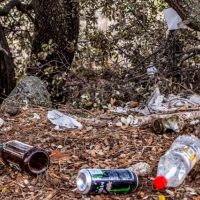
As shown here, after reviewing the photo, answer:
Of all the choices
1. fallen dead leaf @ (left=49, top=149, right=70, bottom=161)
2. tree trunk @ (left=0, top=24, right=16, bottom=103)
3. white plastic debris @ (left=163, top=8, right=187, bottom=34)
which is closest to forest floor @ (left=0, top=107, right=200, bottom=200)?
fallen dead leaf @ (left=49, top=149, right=70, bottom=161)

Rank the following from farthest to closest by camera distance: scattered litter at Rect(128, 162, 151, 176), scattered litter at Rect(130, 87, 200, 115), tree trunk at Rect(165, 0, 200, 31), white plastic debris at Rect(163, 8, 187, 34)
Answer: white plastic debris at Rect(163, 8, 187, 34)
scattered litter at Rect(130, 87, 200, 115)
tree trunk at Rect(165, 0, 200, 31)
scattered litter at Rect(128, 162, 151, 176)

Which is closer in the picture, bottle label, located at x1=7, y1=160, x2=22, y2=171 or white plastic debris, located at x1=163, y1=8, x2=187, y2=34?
bottle label, located at x1=7, y1=160, x2=22, y2=171

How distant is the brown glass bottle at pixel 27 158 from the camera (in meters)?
2.07

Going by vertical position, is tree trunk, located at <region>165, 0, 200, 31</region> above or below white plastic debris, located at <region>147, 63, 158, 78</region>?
above

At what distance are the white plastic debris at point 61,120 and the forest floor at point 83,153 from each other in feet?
0.12

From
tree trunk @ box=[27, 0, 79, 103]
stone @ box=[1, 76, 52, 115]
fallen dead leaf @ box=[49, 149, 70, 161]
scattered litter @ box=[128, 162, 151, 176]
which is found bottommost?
fallen dead leaf @ box=[49, 149, 70, 161]

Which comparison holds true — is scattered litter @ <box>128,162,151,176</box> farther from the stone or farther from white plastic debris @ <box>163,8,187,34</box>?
white plastic debris @ <box>163,8,187,34</box>

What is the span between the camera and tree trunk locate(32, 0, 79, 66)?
469 cm

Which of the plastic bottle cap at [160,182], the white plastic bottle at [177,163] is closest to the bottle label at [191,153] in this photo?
the white plastic bottle at [177,163]

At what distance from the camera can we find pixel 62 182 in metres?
2.05

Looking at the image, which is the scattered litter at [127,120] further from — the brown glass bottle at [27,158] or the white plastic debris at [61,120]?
the brown glass bottle at [27,158]

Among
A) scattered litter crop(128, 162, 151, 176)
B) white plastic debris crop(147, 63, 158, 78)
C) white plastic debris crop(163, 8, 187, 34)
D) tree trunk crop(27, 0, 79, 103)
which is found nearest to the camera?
scattered litter crop(128, 162, 151, 176)

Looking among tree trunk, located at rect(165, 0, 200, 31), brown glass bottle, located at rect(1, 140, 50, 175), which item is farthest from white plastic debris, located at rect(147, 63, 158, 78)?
brown glass bottle, located at rect(1, 140, 50, 175)

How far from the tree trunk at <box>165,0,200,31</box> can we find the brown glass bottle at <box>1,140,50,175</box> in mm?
1510
